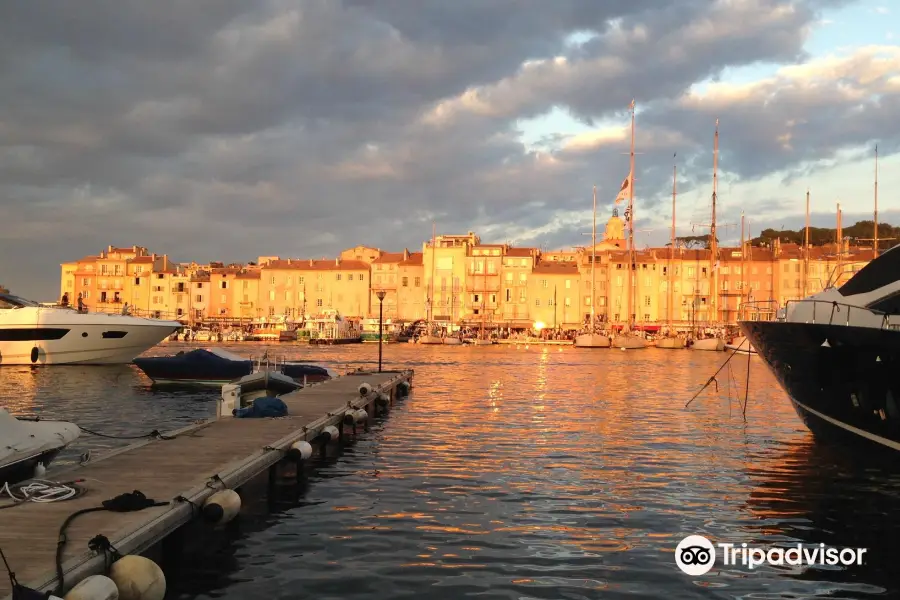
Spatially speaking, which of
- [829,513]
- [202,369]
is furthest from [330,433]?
[202,369]

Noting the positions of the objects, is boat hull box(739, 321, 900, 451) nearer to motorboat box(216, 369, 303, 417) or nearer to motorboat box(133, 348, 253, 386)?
motorboat box(216, 369, 303, 417)

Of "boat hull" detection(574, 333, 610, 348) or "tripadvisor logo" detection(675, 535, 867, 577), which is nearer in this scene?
"tripadvisor logo" detection(675, 535, 867, 577)

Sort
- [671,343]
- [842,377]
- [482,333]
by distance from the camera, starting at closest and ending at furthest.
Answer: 1. [842,377]
2. [671,343]
3. [482,333]

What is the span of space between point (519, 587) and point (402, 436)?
45.5ft

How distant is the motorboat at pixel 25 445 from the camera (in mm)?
13914

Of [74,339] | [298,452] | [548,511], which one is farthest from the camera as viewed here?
[74,339]

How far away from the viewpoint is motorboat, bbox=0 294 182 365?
53031mm

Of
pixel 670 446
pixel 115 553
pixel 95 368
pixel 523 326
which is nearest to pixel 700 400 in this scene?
pixel 670 446

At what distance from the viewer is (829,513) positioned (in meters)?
14.2

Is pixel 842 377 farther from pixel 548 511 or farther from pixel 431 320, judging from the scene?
pixel 431 320

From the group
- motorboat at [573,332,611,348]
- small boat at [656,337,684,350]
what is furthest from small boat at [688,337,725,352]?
motorboat at [573,332,611,348]

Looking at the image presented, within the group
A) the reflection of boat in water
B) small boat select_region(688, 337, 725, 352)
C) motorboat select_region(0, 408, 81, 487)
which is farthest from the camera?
small boat select_region(688, 337, 725, 352)

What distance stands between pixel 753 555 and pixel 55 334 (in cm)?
5149

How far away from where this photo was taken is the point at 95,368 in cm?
5216
